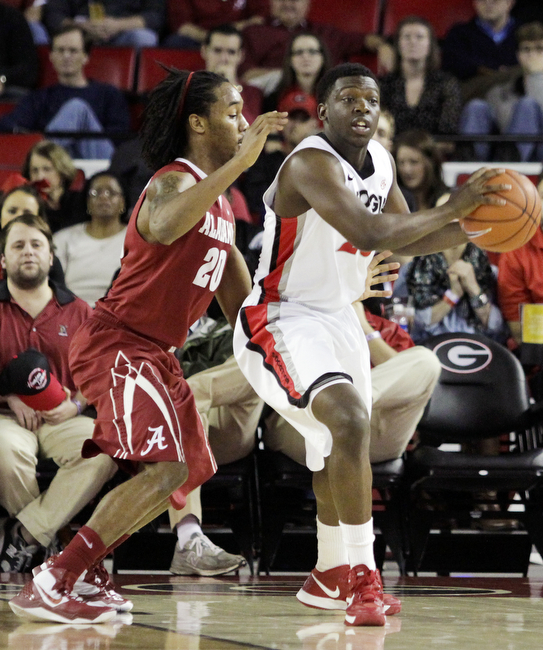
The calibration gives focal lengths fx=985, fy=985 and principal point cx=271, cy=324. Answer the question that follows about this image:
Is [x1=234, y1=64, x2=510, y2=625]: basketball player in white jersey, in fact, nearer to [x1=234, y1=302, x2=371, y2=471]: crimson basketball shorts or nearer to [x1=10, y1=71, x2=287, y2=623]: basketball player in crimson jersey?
[x1=234, y1=302, x2=371, y2=471]: crimson basketball shorts

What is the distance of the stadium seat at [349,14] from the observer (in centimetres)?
934

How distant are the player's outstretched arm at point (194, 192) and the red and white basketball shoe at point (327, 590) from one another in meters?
1.26

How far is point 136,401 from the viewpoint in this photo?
3.08 m

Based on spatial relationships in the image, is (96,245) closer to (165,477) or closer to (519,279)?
(519,279)

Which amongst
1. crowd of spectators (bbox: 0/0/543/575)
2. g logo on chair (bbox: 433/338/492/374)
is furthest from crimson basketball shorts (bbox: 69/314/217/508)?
g logo on chair (bbox: 433/338/492/374)

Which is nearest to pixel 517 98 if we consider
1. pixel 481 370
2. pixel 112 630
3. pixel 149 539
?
pixel 481 370

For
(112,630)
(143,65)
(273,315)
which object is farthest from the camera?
(143,65)

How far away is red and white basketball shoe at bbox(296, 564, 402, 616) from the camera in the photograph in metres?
3.31

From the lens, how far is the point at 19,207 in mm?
5852

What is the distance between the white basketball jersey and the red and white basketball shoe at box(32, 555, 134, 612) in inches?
41.2

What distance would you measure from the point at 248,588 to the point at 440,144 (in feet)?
14.9

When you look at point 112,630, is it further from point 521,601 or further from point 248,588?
point 521,601

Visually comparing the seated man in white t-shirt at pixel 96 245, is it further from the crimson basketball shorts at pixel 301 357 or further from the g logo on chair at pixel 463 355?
the crimson basketball shorts at pixel 301 357

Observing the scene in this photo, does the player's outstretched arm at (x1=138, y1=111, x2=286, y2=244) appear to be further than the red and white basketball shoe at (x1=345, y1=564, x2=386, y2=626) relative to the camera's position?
Yes
